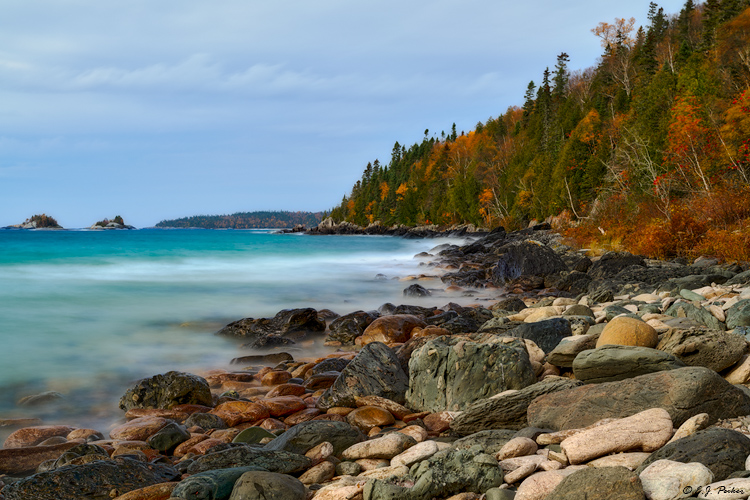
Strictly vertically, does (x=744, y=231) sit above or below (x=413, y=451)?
above

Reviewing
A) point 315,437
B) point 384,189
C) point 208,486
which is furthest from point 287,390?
point 384,189

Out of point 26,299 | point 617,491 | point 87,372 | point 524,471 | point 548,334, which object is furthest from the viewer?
point 26,299

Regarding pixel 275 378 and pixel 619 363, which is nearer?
pixel 619 363

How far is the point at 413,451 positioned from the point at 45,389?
23.1ft

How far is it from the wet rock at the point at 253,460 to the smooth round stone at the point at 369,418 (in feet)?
4.47

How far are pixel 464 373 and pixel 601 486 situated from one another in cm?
294

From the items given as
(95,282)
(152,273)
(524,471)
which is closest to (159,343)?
(524,471)

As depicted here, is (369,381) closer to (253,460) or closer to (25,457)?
(253,460)

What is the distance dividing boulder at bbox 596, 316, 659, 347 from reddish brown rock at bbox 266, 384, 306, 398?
13.2ft

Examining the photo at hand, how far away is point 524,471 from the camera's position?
→ 3.39 metres

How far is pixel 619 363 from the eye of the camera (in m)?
4.91

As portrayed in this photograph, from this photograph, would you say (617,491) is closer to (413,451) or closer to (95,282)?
(413,451)

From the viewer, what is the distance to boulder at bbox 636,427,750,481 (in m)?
2.95

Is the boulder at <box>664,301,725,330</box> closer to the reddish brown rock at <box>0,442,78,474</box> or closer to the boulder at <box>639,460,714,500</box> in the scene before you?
Result: the boulder at <box>639,460,714,500</box>
